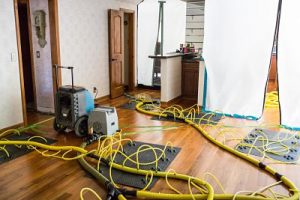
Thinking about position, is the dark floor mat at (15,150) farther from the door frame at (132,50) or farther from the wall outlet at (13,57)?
the door frame at (132,50)

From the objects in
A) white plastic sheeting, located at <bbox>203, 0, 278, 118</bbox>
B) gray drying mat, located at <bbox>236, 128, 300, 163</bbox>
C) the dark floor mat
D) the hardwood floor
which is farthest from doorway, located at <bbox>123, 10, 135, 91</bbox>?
gray drying mat, located at <bbox>236, 128, 300, 163</bbox>

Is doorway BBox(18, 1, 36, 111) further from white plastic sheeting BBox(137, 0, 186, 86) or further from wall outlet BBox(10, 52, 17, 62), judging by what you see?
white plastic sheeting BBox(137, 0, 186, 86)

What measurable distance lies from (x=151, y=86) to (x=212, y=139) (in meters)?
3.91

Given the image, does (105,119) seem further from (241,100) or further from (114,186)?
(241,100)

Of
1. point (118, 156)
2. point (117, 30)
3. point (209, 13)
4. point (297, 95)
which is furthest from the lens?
point (117, 30)

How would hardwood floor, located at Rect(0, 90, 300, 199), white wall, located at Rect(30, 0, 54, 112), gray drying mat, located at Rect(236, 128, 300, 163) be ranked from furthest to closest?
white wall, located at Rect(30, 0, 54, 112) → gray drying mat, located at Rect(236, 128, 300, 163) → hardwood floor, located at Rect(0, 90, 300, 199)

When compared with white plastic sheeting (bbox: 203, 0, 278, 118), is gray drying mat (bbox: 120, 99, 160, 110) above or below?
below

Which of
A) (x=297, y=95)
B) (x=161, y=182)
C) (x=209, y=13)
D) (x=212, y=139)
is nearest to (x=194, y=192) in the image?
(x=161, y=182)

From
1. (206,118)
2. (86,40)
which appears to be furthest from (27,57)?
(206,118)

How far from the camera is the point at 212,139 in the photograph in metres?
3.68

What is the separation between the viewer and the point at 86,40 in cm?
534

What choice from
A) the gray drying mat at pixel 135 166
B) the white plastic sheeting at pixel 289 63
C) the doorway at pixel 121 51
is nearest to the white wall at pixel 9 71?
the gray drying mat at pixel 135 166

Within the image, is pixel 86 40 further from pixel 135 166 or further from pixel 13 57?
pixel 135 166

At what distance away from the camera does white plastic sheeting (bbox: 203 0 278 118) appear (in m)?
4.30
